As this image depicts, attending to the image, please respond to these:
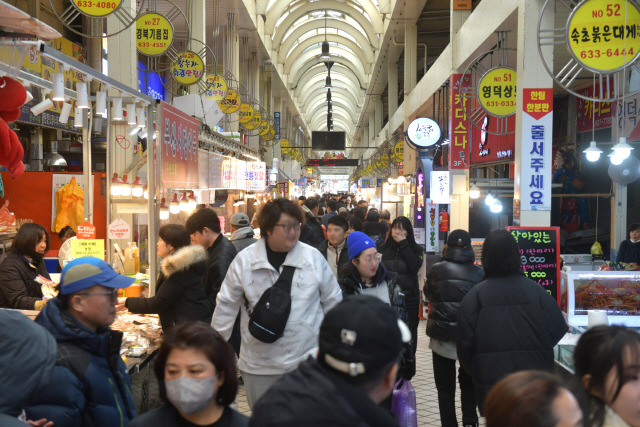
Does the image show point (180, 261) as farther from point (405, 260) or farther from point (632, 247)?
point (632, 247)

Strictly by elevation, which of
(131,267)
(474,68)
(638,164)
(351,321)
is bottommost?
(131,267)

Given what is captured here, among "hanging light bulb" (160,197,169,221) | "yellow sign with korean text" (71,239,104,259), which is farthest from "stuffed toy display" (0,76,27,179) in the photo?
"hanging light bulb" (160,197,169,221)

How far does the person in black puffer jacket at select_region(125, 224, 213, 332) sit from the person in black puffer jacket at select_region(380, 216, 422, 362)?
1836 mm

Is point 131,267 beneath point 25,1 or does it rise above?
beneath

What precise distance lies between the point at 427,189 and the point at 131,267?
22.7 ft

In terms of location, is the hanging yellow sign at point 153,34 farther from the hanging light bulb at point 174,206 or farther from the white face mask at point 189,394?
the white face mask at point 189,394

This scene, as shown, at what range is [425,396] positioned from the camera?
609 cm

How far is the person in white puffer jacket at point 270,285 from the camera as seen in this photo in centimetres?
345

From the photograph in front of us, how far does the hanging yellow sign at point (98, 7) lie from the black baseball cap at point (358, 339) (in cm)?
538

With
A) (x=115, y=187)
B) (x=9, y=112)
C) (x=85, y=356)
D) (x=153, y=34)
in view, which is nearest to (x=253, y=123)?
(x=153, y=34)

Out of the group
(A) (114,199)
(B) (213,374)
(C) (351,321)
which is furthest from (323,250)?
(C) (351,321)

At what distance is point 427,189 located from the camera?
13023mm

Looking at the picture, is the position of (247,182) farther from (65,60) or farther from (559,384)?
(559,384)

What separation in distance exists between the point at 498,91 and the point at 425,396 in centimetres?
457
